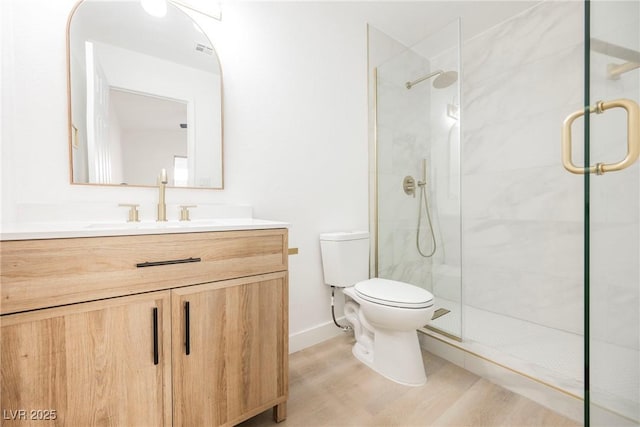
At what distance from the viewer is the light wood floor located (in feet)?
3.99

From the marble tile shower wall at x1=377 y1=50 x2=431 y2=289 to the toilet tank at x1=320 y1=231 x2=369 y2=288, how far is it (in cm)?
30

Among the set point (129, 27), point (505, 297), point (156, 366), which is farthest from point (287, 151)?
point (505, 297)

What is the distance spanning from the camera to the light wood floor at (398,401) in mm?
1216

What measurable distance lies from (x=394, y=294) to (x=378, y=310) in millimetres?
124

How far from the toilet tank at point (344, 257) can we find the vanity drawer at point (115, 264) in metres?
0.76

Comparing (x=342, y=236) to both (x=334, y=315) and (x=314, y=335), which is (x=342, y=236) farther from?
(x=314, y=335)

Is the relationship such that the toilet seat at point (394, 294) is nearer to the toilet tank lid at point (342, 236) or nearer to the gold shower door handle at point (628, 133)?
the toilet tank lid at point (342, 236)

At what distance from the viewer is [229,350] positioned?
1043mm

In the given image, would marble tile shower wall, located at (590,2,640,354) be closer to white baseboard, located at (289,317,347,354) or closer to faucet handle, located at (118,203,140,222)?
white baseboard, located at (289,317,347,354)

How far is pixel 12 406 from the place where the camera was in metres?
0.71

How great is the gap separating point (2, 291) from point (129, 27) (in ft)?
3.95

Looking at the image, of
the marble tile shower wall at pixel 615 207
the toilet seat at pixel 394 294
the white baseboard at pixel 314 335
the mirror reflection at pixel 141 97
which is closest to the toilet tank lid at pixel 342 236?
the toilet seat at pixel 394 294

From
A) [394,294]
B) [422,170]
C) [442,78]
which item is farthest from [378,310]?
[442,78]

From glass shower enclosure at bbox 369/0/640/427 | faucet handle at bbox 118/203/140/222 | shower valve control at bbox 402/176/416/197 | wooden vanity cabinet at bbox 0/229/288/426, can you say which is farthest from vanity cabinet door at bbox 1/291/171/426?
shower valve control at bbox 402/176/416/197
